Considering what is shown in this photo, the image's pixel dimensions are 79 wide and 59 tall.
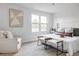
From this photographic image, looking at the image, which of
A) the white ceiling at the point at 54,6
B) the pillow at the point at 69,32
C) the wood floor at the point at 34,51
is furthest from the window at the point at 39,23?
the pillow at the point at 69,32

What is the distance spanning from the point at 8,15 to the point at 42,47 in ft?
3.47

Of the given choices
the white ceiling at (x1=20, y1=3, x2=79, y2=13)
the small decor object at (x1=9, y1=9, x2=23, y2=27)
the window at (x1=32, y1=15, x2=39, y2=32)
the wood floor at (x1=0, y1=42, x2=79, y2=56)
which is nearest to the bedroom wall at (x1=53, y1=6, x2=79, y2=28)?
the white ceiling at (x1=20, y1=3, x2=79, y2=13)

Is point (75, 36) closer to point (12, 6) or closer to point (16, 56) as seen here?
point (16, 56)

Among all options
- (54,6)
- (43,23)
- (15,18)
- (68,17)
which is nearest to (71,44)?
(68,17)

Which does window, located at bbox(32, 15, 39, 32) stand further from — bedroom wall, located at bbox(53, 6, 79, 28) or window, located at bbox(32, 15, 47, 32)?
bedroom wall, located at bbox(53, 6, 79, 28)

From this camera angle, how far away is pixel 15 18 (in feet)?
7.67

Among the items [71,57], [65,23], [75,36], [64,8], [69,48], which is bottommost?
[71,57]

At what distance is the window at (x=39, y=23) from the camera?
243 centimetres

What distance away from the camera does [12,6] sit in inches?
85.7

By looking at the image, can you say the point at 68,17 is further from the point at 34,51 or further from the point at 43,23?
the point at 34,51

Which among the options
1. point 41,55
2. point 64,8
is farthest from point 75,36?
point 41,55

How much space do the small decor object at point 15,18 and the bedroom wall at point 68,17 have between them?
0.79 meters

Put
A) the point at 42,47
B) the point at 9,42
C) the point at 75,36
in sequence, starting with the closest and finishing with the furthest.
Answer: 1. the point at 75,36
2. the point at 42,47
3. the point at 9,42

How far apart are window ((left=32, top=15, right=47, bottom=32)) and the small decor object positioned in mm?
298
